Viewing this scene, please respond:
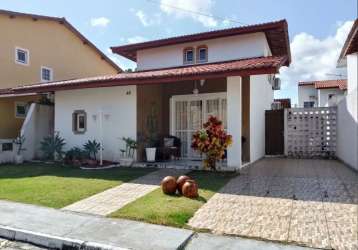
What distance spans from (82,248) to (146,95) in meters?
9.46

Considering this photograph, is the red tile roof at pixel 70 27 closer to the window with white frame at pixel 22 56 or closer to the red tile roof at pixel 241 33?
the window with white frame at pixel 22 56

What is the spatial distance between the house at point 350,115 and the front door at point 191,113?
483 centimetres

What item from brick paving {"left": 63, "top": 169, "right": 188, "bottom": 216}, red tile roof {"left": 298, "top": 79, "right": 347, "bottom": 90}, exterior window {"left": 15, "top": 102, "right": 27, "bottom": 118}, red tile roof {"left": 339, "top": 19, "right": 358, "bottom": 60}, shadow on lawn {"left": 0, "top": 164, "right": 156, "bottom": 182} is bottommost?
brick paving {"left": 63, "top": 169, "right": 188, "bottom": 216}

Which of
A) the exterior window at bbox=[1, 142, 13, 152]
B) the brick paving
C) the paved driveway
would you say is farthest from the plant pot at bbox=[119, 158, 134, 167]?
the exterior window at bbox=[1, 142, 13, 152]

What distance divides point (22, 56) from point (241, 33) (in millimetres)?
14037

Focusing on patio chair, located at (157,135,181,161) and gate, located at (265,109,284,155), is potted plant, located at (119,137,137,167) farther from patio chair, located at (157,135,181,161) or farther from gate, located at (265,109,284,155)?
gate, located at (265,109,284,155)

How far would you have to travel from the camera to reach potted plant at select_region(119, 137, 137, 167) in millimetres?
13289

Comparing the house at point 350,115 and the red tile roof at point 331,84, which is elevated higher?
the red tile roof at point 331,84

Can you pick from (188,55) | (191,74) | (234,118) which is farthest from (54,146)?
(234,118)

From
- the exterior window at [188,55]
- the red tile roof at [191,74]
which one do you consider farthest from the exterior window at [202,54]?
the red tile roof at [191,74]

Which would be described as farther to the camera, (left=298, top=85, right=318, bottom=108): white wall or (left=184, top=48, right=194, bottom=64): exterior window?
(left=298, top=85, right=318, bottom=108): white wall

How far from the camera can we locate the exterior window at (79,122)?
48.7 feet

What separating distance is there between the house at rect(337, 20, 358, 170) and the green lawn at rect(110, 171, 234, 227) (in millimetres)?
6024

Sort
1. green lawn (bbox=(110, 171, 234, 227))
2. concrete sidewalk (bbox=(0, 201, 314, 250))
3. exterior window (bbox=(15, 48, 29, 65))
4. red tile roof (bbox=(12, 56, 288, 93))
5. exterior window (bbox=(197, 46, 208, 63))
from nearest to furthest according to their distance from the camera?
concrete sidewalk (bbox=(0, 201, 314, 250)) < green lawn (bbox=(110, 171, 234, 227)) < red tile roof (bbox=(12, 56, 288, 93)) < exterior window (bbox=(197, 46, 208, 63)) < exterior window (bbox=(15, 48, 29, 65))
